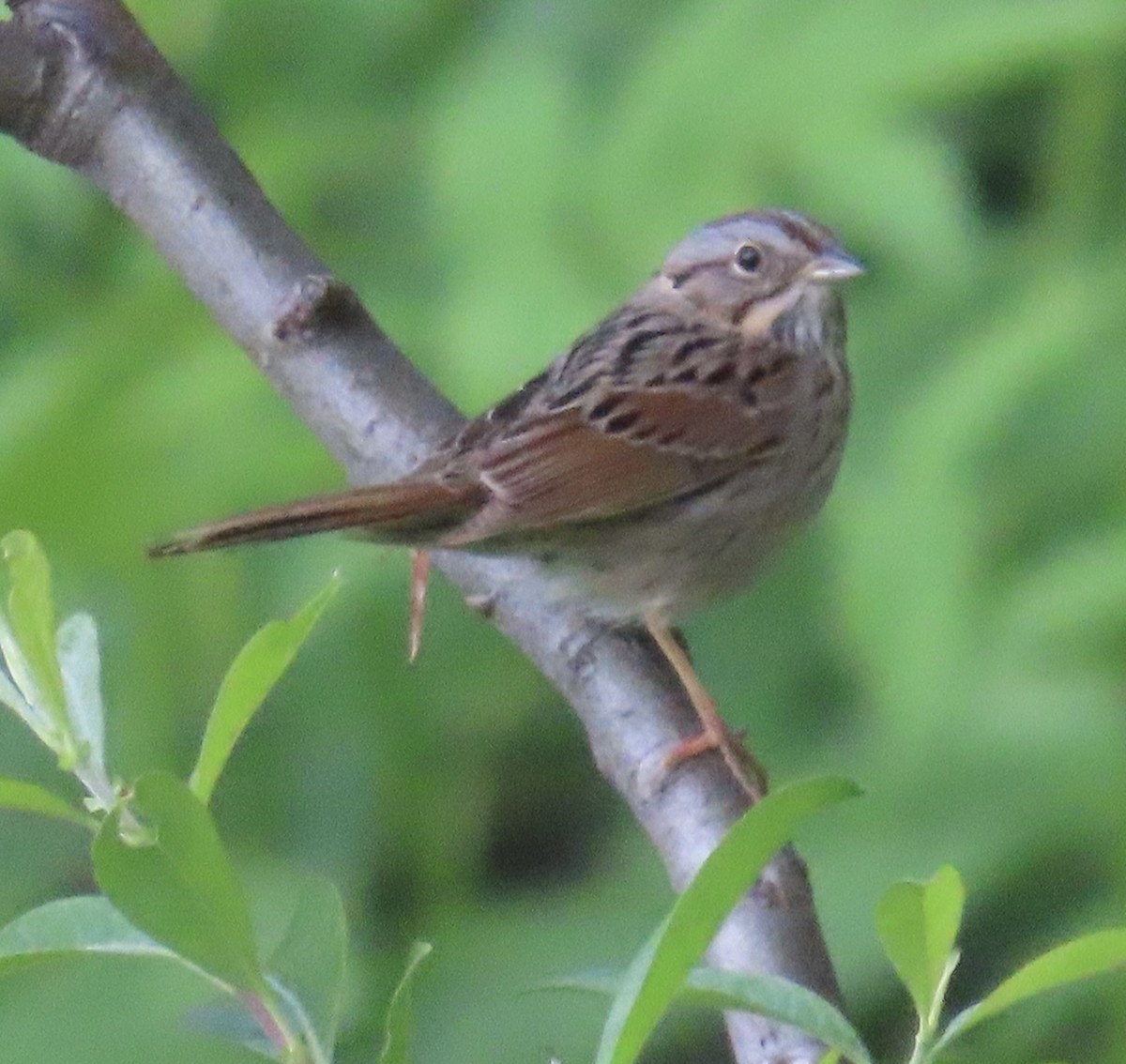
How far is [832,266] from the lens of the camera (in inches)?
93.8

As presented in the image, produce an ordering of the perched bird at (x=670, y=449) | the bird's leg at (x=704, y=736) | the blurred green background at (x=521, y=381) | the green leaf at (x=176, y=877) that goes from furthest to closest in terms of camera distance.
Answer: the blurred green background at (x=521, y=381)
the perched bird at (x=670, y=449)
the bird's leg at (x=704, y=736)
the green leaf at (x=176, y=877)

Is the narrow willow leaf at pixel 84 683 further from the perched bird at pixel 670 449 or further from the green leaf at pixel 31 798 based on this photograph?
the perched bird at pixel 670 449

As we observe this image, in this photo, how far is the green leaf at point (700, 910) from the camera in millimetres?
766

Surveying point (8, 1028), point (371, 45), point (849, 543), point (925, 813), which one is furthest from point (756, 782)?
point (371, 45)

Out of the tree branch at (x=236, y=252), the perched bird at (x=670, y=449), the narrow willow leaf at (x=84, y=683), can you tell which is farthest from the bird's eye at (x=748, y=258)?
the narrow willow leaf at (x=84, y=683)

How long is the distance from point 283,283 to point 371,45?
4.35ft

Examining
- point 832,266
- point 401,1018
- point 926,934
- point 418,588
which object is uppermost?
point 401,1018

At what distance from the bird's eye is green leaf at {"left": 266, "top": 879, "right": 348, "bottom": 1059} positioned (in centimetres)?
161

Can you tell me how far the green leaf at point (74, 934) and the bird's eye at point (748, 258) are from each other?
5.56 ft

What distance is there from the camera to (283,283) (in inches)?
64.1

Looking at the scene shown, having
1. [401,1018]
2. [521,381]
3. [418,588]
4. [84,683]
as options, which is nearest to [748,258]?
[521,381]

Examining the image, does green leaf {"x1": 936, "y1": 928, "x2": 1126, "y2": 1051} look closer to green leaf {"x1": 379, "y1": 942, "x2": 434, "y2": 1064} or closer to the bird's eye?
green leaf {"x1": 379, "y1": 942, "x2": 434, "y2": 1064}

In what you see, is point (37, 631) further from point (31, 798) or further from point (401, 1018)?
point (401, 1018)

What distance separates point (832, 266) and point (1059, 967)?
1650 millimetres
